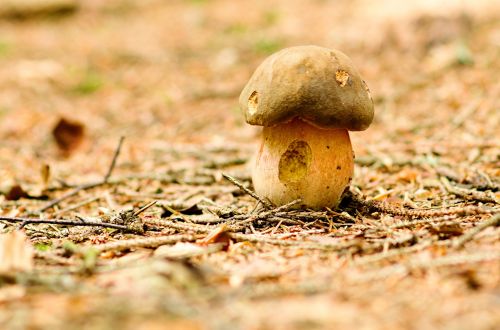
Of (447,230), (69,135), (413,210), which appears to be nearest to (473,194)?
(413,210)

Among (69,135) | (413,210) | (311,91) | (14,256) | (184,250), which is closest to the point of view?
(14,256)

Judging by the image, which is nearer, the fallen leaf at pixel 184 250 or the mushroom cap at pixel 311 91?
the fallen leaf at pixel 184 250

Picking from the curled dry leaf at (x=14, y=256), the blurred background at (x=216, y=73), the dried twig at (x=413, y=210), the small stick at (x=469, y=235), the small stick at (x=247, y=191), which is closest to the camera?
the curled dry leaf at (x=14, y=256)

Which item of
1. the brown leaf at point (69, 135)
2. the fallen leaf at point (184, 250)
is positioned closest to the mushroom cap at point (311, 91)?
the fallen leaf at point (184, 250)

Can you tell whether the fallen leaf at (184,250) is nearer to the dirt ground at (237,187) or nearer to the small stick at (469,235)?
the dirt ground at (237,187)

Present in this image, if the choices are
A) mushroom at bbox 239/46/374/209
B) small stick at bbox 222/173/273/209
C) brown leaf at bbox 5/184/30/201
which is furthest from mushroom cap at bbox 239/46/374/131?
brown leaf at bbox 5/184/30/201

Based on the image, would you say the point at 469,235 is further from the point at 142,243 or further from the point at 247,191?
the point at 142,243
